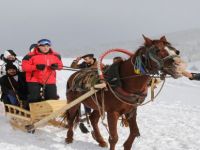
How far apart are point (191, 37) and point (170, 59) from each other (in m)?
137

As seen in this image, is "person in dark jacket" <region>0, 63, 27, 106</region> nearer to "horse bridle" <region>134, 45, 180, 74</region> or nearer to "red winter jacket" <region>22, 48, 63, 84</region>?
"red winter jacket" <region>22, 48, 63, 84</region>

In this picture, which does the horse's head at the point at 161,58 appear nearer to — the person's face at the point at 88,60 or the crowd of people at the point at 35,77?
the crowd of people at the point at 35,77

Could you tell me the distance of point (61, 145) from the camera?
8.07 meters

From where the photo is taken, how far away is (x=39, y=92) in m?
8.98

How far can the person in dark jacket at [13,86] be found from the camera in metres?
9.75

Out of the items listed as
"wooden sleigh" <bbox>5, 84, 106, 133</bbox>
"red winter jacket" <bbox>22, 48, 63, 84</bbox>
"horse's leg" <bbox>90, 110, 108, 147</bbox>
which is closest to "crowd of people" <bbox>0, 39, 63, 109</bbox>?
"red winter jacket" <bbox>22, 48, 63, 84</bbox>

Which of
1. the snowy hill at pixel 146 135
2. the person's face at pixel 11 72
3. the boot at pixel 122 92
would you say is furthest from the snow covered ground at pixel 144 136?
the boot at pixel 122 92

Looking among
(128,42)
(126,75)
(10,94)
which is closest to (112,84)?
(126,75)

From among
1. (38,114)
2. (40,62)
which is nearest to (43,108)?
(38,114)

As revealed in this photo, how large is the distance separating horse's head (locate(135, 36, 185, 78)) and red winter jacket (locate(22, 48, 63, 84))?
2.73 m

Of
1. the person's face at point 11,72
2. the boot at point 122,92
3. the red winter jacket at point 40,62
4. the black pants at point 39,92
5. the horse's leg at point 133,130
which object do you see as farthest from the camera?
the person's face at point 11,72

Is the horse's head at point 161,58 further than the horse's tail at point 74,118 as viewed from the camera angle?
No

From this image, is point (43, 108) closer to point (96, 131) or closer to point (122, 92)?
point (96, 131)

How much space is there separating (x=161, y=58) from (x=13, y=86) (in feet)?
15.8
